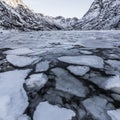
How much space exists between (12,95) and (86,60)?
4.32 feet

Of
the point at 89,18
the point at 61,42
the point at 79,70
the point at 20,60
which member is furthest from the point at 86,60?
the point at 89,18

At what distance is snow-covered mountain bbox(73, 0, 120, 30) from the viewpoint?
60.7 m

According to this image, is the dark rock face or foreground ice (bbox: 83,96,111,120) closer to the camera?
foreground ice (bbox: 83,96,111,120)

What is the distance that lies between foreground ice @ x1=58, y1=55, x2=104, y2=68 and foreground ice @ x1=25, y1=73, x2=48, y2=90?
0.65 metres

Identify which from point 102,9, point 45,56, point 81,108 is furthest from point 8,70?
point 102,9

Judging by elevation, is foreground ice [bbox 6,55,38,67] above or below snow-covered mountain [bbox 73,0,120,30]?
above

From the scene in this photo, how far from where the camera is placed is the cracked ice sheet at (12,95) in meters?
2.26

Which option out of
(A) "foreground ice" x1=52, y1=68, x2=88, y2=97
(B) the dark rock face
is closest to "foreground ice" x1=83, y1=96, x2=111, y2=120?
(A) "foreground ice" x1=52, y1=68, x2=88, y2=97

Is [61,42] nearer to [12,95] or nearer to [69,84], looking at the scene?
[69,84]

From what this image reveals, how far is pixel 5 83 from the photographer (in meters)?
2.85

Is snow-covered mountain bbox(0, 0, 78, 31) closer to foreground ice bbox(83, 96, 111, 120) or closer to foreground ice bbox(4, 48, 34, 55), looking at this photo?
foreground ice bbox(4, 48, 34, 55)

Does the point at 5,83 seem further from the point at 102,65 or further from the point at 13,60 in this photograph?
the point at 102,65

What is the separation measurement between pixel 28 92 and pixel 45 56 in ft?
4.07

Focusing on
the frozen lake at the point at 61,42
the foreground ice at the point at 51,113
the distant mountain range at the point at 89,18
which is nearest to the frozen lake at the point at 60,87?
the foreground ice at the point at 51,113
